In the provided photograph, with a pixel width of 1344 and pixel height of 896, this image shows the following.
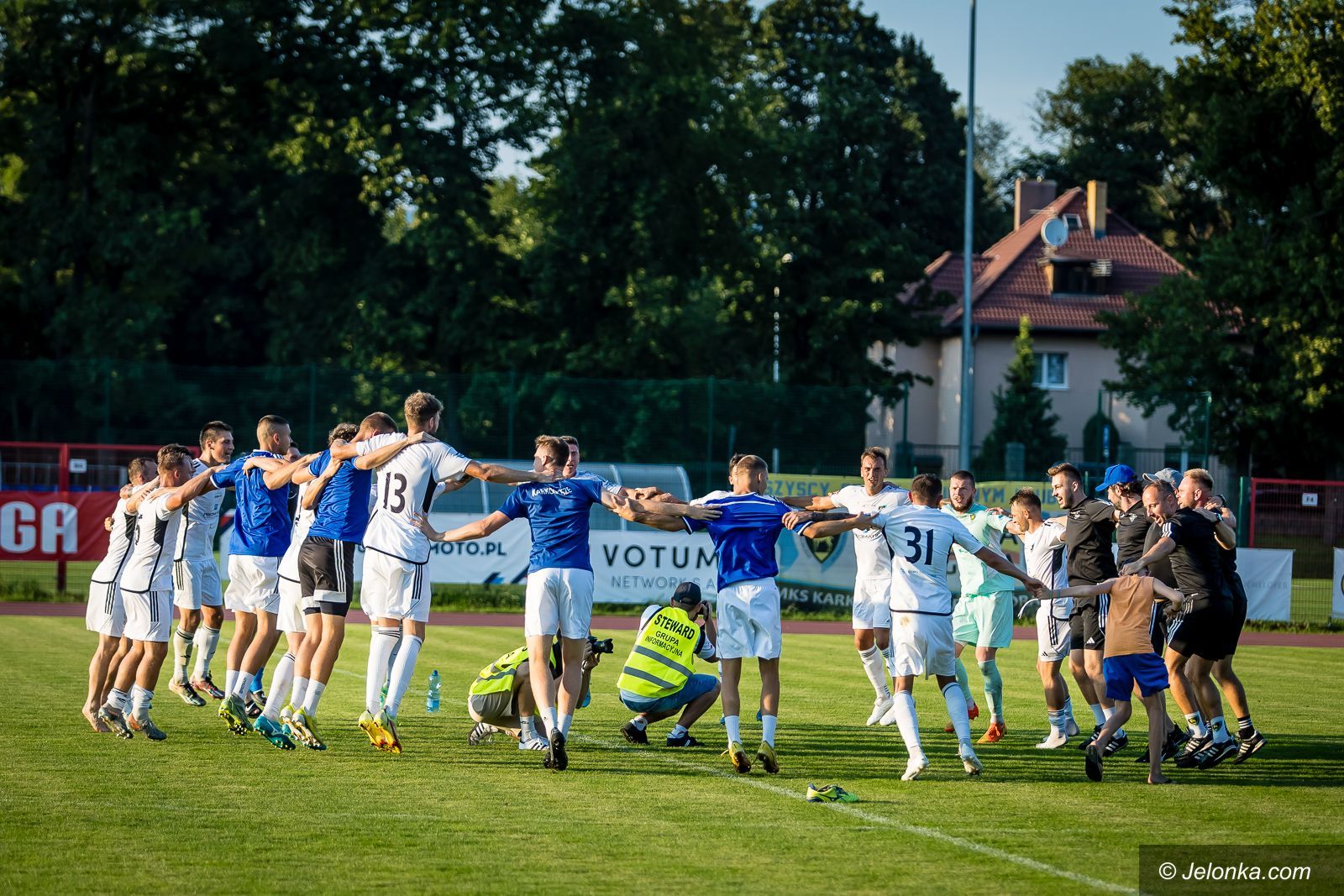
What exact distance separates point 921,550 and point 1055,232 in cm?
4589

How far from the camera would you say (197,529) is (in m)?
12.0

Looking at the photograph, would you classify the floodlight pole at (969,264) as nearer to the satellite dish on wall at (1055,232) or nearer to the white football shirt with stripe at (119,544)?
the white football shirt with stripe at (119,544)

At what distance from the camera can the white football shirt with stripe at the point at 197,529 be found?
11.9 metres

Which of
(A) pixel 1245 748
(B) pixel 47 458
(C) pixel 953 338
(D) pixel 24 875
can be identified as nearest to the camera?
(D) pixel 24 875

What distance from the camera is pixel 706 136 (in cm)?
3862

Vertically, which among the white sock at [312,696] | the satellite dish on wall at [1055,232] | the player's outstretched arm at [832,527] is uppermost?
the satellite dish on wall at [1055,232]

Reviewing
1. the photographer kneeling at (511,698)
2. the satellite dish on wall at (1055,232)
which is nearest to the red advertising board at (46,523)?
the photographer kneeling at (511,698)

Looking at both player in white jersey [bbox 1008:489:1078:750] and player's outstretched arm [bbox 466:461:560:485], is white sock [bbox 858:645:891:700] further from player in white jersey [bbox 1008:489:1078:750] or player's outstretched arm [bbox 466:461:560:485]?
player's outstretched arm [bbox 466:461:560:485]

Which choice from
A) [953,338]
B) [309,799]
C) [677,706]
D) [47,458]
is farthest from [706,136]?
[309,799]

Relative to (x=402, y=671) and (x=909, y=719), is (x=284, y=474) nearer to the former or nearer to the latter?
(x=402, y=671)

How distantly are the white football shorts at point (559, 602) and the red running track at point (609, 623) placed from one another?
11248 millimetres

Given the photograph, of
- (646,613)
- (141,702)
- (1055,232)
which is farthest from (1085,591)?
(1055,232)

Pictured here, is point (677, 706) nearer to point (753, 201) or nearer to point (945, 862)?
point (945, 862)

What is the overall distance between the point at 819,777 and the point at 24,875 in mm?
4851
